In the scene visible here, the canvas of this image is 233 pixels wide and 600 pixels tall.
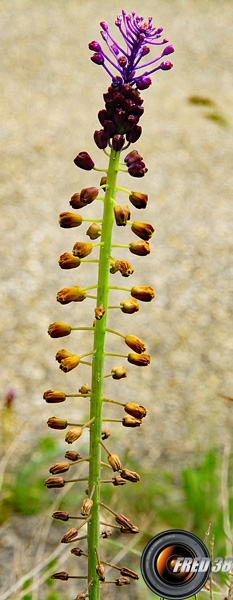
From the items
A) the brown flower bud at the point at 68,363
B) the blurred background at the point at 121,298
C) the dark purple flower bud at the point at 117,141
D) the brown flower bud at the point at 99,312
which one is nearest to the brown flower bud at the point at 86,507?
the brown flower bud at the point at 68,363

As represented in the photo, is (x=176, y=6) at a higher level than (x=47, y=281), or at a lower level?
higher

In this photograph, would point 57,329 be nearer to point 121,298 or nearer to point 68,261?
point 68,261

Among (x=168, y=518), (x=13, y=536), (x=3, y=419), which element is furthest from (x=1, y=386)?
(x=168, y=518)

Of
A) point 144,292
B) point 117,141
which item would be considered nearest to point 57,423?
point 144,292

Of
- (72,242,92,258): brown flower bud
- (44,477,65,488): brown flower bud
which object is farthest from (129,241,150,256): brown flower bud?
(44,477,65,488): brown flower bud

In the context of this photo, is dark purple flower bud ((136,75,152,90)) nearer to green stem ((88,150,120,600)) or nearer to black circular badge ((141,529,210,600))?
green stem ((88,150,120,600))

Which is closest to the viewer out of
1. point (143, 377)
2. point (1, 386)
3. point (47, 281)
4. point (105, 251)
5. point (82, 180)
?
point (105, 251)

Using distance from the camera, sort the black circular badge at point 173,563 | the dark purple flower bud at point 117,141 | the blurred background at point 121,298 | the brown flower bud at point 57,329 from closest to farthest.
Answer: the dark purple flower bud at point 117,141
the brown flower bud at point 57,329
the black circular badge at point 173,563
the blurred background at point 121,298

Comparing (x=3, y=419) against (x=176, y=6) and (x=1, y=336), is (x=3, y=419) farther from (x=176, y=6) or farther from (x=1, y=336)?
(x=176, y=6)

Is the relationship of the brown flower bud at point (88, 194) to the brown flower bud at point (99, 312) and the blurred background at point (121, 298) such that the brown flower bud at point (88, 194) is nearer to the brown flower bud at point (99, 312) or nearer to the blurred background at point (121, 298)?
the brown flower bud at point (99, 312)
